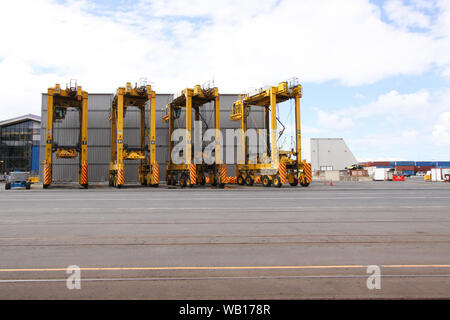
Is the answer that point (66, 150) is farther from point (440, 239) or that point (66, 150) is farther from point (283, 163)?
point (440, 239)

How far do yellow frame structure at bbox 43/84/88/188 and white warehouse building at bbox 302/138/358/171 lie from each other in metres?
51.8

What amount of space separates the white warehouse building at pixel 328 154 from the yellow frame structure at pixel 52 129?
51843mm

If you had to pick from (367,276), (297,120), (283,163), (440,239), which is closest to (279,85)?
(297,120)

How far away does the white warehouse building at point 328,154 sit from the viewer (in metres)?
71.8

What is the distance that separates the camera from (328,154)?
72625 millimetres

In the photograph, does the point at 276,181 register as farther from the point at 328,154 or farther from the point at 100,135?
the point at 328,154

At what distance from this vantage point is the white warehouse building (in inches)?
2827

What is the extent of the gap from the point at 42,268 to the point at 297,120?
96.9 feet

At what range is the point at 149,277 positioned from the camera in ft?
13.8

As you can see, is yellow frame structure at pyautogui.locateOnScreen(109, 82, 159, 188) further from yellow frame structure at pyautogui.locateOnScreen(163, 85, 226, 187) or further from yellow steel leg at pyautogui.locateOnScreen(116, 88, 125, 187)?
yellow frame structure at pyautogui.locateOnScreen(163, 85, 226, 187)

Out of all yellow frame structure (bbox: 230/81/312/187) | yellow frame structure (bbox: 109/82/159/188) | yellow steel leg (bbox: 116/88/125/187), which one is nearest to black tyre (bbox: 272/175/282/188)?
yellow frame structure (bbox: 230/81/312/187)

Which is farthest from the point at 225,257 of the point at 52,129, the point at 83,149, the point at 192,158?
the point at 52,129

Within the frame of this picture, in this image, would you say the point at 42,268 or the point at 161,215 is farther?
the point at 161,215

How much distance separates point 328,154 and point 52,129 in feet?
191
